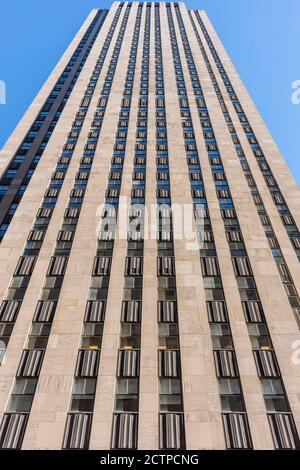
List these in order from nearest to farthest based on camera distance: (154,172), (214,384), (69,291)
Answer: (214,384)
(69,291)
(154,172)

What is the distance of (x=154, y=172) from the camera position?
4403 cm

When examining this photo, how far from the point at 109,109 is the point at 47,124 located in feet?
35.9

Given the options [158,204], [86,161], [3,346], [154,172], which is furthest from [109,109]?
[3,346]

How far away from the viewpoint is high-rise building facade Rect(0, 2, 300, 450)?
2098 centimetres

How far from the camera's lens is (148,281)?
2992cm

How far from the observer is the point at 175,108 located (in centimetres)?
5794

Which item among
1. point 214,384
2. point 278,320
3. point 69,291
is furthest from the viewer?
point 69,291

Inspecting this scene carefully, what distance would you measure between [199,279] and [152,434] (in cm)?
1345

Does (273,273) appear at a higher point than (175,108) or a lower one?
lower

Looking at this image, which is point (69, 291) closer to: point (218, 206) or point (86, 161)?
point (218, 206)

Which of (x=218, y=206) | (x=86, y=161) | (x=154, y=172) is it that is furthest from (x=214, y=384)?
(x=86, y=161)

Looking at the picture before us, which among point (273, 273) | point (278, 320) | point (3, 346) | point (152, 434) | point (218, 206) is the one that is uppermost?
point (218, 206)

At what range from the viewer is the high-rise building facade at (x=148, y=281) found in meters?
21.0

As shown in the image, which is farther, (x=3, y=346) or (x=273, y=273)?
(x=273, y=273)
